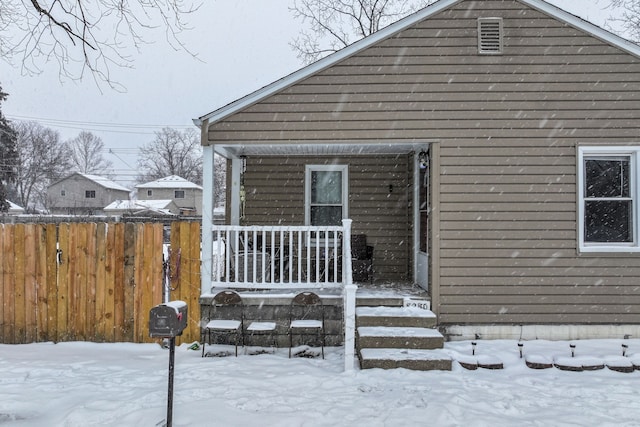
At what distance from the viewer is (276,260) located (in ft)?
26.7

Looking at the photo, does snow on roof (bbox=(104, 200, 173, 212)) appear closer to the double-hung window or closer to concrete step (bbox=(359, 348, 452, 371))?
concrete step (bbox=(359, 348, 452, 371))

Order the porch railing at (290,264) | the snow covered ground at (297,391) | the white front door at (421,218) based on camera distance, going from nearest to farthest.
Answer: the snow covered ground at (297,391), the porch railing at (290,264), the white front door at (421,218)

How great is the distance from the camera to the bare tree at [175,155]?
2098 inches

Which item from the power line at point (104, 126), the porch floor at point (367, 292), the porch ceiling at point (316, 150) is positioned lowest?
the porch floor at point (367, 292)

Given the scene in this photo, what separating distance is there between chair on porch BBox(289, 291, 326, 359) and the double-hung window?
3.82 metres

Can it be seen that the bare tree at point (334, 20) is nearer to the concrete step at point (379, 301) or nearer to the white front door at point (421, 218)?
the white front door at point (421, 218)

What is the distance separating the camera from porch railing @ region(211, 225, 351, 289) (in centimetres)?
630

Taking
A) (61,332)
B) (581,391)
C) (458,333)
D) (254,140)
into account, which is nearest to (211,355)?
(61,332)

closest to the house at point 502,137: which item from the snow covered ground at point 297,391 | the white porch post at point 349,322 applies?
the snow covered ground at point 297,391

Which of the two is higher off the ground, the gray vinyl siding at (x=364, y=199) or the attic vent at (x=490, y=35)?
the attic vent at (x=490, y=35)

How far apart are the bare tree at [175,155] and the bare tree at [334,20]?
36836mm

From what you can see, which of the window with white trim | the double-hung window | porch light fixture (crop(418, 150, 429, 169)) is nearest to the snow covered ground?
the double-hung window

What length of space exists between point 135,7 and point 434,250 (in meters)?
4.89

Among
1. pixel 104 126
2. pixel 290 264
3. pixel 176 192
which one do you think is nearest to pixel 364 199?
pixel 290 264
